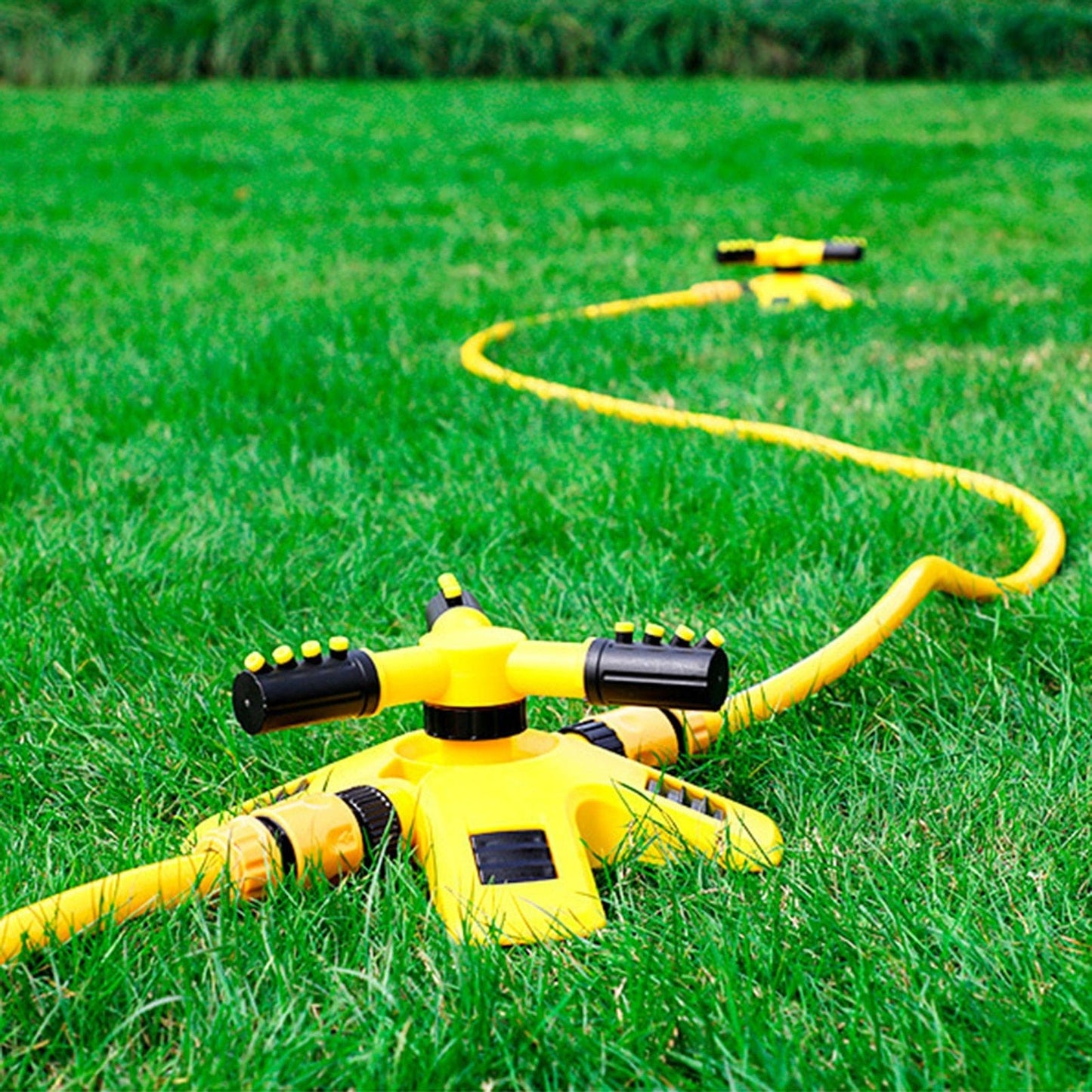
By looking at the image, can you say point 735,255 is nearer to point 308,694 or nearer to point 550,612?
point 550,612

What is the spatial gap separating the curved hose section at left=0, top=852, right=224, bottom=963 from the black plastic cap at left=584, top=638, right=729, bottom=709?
398 mm

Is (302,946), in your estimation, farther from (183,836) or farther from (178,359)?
(178,359)

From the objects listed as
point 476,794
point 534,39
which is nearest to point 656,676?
point 476,794

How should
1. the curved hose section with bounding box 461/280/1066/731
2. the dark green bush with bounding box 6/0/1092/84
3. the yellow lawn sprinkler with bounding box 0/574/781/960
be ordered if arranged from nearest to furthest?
the yellow lawn sprinkler with bounding box 0/574/781/960 → the curved hose section with bounding box 461/280/1066/731 → the dark green bush with bounding box 6/0/1092/84

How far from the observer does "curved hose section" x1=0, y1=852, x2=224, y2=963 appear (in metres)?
1.27

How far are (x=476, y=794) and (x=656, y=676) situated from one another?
0.74 feet

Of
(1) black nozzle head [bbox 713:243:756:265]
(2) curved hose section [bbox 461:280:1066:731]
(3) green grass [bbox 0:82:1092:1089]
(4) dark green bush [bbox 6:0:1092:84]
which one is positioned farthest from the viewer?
(4) dark green bush [bbox 6:0:1092:84]

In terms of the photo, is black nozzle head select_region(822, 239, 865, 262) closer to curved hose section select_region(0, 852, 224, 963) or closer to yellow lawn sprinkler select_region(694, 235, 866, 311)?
yellow lawn sprinkler select_region(694, 235, 866, 311)

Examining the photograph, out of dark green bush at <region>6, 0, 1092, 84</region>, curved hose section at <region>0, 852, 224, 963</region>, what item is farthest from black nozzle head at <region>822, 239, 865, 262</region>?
dark green bush at <region>6, 0, 1092, 84</region>

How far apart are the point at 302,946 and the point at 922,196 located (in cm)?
651

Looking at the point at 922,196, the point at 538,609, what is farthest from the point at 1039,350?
the point at 922,196

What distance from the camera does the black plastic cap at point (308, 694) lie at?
A: 4.45 ft

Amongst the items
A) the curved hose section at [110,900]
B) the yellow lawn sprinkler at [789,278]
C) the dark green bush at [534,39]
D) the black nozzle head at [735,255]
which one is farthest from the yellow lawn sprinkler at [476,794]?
the dark green bush at [534,39]

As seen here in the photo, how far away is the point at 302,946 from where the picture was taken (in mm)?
1304
